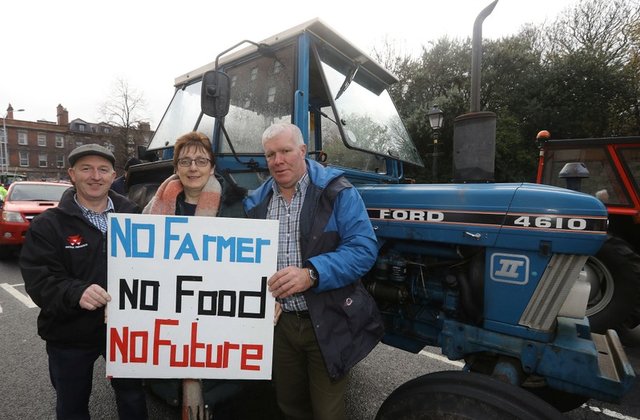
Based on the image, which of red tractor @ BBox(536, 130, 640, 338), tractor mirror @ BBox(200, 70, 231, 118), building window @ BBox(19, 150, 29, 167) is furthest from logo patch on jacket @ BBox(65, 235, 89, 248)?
building window @ BBox(19, 150, 29, 167)

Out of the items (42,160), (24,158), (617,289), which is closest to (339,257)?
(617,289)

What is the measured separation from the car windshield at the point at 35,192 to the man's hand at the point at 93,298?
694cm

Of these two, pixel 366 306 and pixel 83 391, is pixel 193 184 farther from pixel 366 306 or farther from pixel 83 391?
pixel 83 391

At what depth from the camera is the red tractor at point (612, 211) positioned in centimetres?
351

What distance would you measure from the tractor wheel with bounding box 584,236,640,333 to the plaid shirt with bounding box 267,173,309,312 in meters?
3.52

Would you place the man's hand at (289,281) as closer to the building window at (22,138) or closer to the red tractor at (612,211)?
the red tractor at (612,211)

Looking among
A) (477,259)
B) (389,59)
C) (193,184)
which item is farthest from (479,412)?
(389,59)

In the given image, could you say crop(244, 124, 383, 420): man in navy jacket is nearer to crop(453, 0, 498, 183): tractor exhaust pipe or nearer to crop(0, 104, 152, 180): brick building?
crop(453, 0, 498, 183): tractor exhaust pipe

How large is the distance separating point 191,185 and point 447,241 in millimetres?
1338

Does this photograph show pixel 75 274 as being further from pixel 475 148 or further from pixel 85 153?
pixel 475 148

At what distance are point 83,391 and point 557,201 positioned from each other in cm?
245

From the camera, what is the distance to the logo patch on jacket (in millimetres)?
1607

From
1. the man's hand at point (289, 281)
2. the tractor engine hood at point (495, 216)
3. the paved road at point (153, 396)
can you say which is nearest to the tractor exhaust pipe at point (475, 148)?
the tractor engine hood at point (495, 216)

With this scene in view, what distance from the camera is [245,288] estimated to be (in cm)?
145
